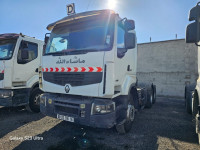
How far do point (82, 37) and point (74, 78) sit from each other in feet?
3.18

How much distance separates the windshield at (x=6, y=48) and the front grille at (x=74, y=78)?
2044 millimetres

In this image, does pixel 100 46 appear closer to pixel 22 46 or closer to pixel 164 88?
pixel 22 46

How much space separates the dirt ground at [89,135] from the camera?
287 cm

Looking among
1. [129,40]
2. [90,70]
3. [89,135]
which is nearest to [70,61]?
[90,70]

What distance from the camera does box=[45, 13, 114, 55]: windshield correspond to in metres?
2.87

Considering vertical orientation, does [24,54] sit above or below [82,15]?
below

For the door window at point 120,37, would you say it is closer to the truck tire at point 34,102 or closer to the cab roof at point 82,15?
the cab roof at point 82,15

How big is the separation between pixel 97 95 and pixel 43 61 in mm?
1808

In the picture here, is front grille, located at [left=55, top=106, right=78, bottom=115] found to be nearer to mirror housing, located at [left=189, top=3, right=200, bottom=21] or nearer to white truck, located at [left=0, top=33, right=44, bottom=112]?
white truck, located at [left=0, top=33, right=44, bottom=112]

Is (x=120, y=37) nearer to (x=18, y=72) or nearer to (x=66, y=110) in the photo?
(x=66, y=110)

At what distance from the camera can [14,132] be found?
3465mm

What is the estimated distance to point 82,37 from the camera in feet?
10.3

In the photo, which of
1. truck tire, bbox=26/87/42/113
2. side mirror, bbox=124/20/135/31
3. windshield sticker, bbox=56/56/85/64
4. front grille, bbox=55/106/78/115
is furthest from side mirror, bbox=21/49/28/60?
side mirror, bbox=124/20/135/31

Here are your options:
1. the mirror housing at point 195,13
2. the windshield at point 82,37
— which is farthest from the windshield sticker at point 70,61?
the mirror housing at point 195,13
